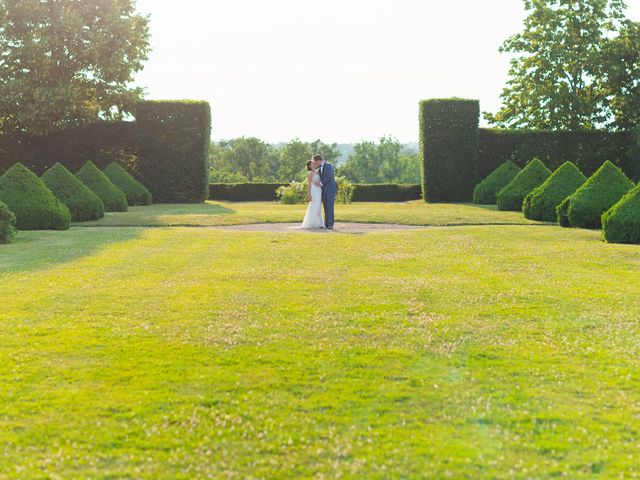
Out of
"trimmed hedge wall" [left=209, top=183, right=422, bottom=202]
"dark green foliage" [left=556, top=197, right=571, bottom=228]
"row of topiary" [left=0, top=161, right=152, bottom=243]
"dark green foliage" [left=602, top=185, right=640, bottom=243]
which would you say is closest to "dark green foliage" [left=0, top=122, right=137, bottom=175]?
"row of topiary" [left=0, top=161, right=152, bottom=243]

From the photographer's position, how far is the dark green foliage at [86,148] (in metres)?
36.6

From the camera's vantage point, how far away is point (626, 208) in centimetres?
1709

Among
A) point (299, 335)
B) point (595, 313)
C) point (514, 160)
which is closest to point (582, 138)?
point (514, 160)

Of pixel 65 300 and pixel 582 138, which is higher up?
pixel 582 138

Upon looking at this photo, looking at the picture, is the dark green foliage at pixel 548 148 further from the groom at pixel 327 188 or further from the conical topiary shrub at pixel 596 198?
the groom at pixel 327 188

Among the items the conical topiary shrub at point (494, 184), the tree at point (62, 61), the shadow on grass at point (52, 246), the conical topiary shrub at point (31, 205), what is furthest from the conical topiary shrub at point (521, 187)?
the tree at point (62, 61)

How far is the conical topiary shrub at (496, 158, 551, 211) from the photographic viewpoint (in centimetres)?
2819

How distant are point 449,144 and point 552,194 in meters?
12.6

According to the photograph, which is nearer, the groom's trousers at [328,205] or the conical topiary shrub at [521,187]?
the groom's trousers at [328,205]

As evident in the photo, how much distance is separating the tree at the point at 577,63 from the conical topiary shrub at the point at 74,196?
27871mm

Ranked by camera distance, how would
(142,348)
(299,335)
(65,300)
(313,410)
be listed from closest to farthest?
1. (313,410)
2. (142,348)
3. (299,335)
4. (65,300)

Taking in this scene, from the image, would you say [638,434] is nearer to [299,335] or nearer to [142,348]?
[299,335]

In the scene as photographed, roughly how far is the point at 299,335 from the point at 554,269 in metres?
6.26

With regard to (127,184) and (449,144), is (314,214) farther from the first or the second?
(449,144)
